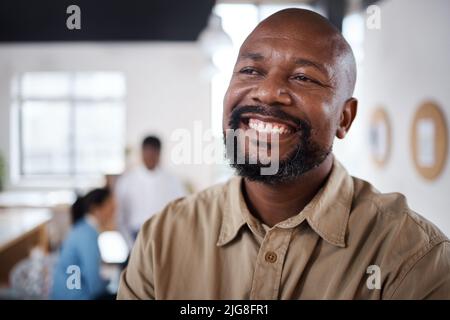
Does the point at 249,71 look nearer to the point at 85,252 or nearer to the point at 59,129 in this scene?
the point at 59,129

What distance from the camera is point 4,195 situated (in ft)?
3.27

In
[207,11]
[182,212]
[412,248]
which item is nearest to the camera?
[412,248]

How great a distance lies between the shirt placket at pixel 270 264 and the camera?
28.8 inches

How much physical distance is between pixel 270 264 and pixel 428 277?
0.24m

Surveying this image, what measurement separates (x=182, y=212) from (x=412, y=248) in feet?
1.27

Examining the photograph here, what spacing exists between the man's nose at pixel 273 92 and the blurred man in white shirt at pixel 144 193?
0.29 meters

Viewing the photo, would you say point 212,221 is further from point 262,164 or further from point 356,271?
point 356,271

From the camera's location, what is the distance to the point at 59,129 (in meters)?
1.01

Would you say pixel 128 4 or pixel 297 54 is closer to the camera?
pixel 297 54

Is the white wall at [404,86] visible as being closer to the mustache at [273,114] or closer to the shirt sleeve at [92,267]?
the mustache at [273,114]

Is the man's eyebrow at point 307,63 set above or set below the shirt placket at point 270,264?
above

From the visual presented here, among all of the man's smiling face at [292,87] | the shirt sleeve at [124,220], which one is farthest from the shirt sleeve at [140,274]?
the man's smiling face at [292,87]
